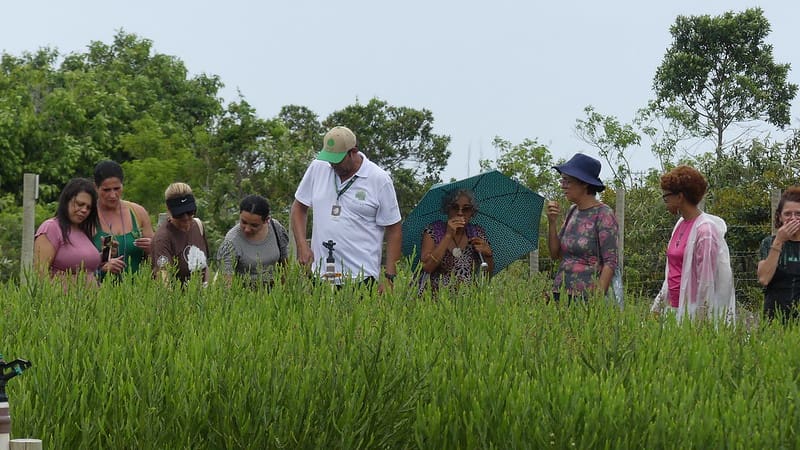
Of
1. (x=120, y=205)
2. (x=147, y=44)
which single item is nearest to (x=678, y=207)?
(x=120, y=205)

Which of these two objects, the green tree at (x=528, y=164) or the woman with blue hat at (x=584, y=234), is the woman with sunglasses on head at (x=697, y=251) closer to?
the woman with blue hat at (x=584, y=234)

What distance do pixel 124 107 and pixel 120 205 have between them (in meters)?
31.2

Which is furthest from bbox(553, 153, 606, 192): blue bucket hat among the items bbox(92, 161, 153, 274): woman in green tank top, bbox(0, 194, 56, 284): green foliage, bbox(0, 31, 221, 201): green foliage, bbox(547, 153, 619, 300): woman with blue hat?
bbox(0, 31, 221, 201): green foliage

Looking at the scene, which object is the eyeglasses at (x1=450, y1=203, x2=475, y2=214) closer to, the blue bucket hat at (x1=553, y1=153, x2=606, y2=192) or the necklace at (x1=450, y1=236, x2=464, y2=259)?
the necklace at (x1=450, y1=236, x2=464, y2=259)

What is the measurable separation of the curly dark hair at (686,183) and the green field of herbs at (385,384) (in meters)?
1.96

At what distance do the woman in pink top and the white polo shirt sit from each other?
1404 millimetres

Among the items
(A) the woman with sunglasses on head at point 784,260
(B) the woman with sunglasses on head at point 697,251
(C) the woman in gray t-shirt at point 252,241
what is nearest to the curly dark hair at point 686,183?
(B) the woman with sunglasses on head at point 697,251

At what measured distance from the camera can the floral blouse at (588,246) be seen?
299 inches

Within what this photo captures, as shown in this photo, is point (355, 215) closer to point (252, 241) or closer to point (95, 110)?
point (252, 241)

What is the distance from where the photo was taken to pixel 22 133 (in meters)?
34.1

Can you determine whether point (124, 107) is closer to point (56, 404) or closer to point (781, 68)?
point (781, 68)

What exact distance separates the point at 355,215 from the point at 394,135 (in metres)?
30.3

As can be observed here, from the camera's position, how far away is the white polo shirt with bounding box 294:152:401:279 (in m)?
7.88

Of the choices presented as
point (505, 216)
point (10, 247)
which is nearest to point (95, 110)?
point (10, 247)
